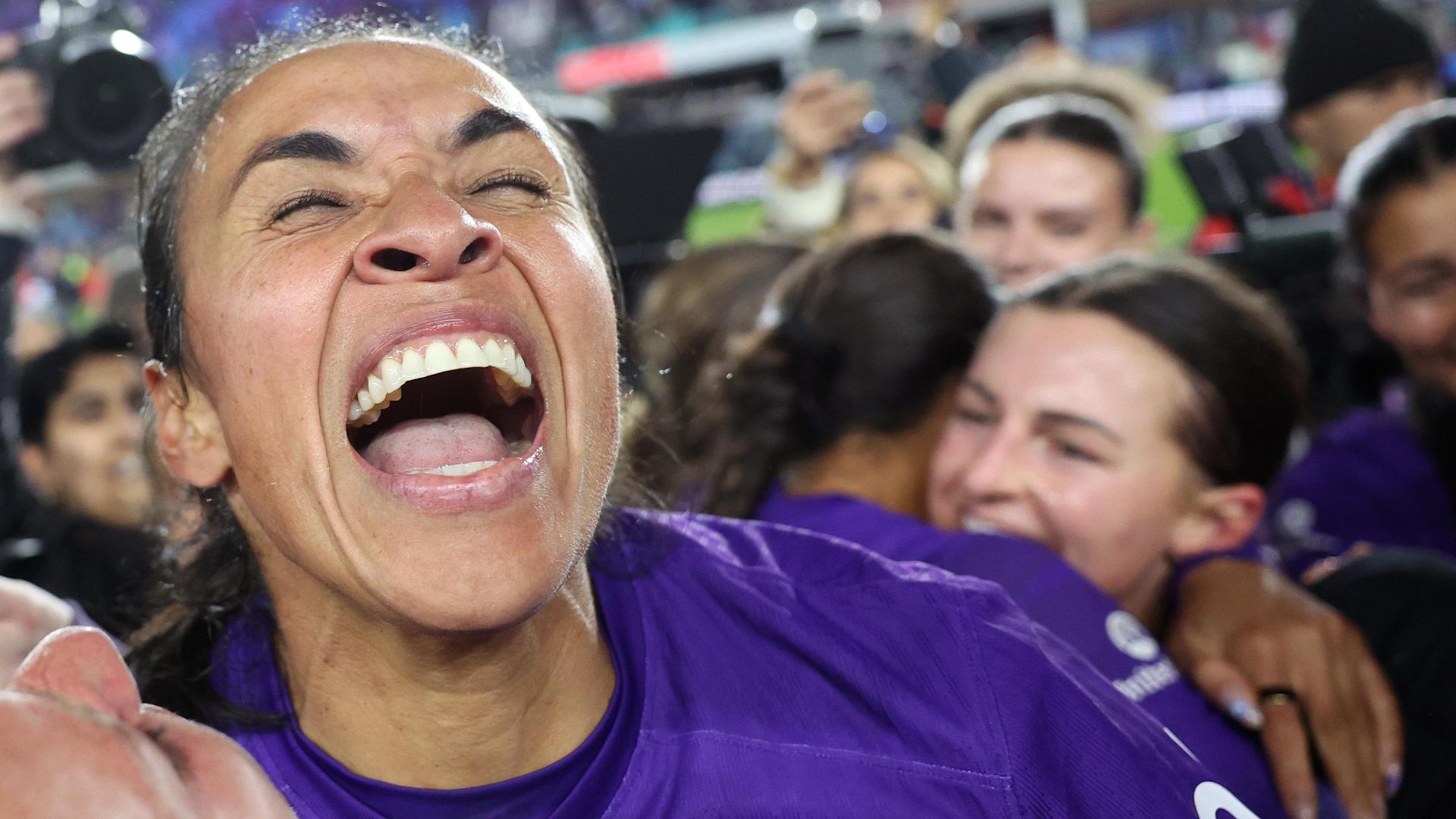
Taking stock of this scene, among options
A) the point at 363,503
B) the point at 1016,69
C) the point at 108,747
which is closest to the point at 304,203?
the point at 363,503

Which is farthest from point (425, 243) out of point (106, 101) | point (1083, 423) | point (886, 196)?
point (886, 196)

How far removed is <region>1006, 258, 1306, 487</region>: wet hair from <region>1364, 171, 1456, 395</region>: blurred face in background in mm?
607

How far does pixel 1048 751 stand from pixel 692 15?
14.0 metres

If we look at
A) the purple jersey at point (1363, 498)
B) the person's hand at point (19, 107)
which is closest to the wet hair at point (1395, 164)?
the purple jersey at point (1363, 498)

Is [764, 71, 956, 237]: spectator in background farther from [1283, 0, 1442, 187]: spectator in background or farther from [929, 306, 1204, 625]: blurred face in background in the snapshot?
[929, 306, 1204, 625]: blurred face in background

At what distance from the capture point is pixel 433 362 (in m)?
1.25

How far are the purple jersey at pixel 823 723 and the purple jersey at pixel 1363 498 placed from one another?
4.98ft

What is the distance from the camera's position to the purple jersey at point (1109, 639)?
5.48 feet

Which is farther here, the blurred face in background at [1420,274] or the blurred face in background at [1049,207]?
the blurred face in background at [1049,207]

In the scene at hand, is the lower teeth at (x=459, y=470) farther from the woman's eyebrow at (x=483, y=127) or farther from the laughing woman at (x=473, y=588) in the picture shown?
the woman's eyebrow at (x=483, y=127)

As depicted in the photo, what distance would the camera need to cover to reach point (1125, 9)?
1130cm

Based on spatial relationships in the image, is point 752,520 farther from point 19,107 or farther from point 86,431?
point 86,431

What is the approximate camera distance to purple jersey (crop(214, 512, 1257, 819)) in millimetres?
1281

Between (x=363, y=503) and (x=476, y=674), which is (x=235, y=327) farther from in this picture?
(x=476, y=674)
